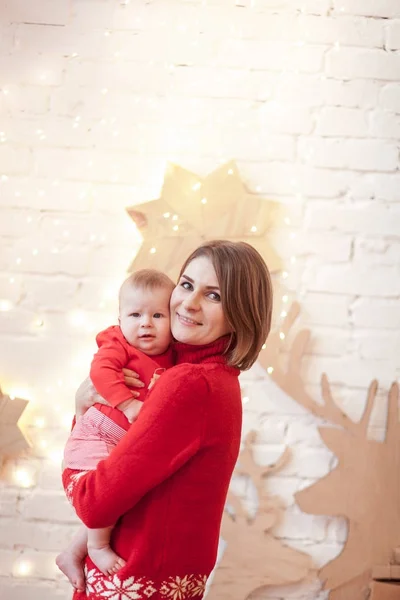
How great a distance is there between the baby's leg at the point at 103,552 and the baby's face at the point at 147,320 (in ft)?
1.18

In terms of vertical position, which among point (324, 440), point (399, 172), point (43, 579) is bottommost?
point (43, 579)

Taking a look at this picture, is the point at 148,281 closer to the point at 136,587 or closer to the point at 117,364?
the point at 117,364

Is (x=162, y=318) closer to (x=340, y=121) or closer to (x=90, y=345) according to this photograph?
(x=90, y=345)

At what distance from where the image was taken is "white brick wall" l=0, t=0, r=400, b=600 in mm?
2154

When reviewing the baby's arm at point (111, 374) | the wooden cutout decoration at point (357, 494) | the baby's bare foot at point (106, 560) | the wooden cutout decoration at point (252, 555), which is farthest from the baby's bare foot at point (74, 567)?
the wooden cutout decoration at point (357, 494)

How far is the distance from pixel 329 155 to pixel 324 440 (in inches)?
35.1

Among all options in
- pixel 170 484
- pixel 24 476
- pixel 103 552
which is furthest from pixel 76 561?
pixel 24 476

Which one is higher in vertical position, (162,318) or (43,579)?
(162,318)

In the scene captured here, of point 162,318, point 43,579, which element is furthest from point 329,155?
point 43,579

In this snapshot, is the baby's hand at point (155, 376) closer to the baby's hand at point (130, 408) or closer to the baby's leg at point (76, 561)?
the baby's hand at point (130, 408)

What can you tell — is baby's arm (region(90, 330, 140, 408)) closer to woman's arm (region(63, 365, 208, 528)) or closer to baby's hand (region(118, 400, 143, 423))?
baby's hand (region(118, 400, 143, 423))

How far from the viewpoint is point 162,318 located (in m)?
1.41

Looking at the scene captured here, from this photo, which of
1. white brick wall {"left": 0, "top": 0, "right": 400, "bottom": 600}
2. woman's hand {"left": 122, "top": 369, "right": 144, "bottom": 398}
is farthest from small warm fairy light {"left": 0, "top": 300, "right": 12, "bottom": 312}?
woman's hand {"left": 122, "top": 369, "right": 144, "bottom": 398}

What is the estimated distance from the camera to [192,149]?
2.19 m
